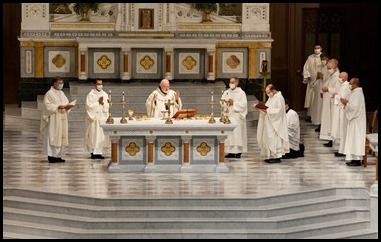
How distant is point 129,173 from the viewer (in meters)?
19.2

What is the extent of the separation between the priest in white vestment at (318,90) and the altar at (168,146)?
5005mm

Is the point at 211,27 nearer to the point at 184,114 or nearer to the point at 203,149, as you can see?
the point at 184,114

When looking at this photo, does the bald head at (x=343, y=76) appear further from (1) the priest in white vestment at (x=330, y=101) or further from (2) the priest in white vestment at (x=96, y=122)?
(2) the priest in white vestment at (x=96, y=122)

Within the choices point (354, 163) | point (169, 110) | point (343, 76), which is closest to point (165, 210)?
point (169, 110)

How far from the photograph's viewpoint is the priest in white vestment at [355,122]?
64.8ft

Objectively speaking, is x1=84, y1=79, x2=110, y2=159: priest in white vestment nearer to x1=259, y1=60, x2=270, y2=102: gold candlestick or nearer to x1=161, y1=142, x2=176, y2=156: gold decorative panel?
x1=161, y1=142, x2=176, y2=156: gold decorative panel

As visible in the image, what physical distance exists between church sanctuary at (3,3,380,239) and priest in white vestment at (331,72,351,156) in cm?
3

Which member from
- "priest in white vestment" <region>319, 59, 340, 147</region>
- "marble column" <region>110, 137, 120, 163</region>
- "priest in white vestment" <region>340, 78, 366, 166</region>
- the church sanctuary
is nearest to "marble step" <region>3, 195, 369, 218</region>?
the church sanctuary

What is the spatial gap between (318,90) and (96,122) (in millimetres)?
5304

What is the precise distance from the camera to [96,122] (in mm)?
20594

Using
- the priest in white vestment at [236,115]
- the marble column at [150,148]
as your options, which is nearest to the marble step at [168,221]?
the marble column at [150,148]

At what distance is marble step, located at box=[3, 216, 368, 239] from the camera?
54.2ft

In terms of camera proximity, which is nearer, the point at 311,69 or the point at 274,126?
the point at 274,126

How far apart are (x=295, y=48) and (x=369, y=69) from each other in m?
1.59
